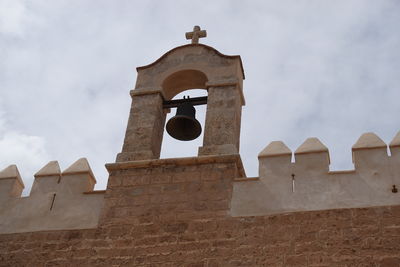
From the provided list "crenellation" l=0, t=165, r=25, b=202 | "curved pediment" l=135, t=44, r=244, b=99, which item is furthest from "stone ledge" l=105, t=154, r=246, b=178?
"curved pediment" l=135, t=44, r=244, b=99

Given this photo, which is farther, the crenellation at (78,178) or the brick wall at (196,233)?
the crenellation at (78,178)

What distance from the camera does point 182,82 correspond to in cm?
885

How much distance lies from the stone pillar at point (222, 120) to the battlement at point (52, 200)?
136cm

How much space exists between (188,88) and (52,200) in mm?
2365

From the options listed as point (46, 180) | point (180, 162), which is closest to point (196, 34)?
point (180, 162)

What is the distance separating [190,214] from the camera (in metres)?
7.00

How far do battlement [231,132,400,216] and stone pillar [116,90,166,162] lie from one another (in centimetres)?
128

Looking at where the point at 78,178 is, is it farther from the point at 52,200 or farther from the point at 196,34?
the point at 196,34

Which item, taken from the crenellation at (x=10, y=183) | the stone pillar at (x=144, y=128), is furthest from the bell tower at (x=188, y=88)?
the crenellation at (x=10, y=183)

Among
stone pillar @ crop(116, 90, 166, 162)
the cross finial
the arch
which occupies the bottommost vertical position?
stone pillar @ crop(116, 90, 166, 162)

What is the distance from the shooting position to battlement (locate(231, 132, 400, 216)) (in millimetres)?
6734

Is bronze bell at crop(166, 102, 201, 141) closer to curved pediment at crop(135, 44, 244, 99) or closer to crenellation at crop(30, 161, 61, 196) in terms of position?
curved pediment at crop(135, 44, 244, 99)

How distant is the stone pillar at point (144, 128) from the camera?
309 inches

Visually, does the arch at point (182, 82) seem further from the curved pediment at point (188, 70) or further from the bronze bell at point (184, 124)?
the bronze bell at point (184, 124)
